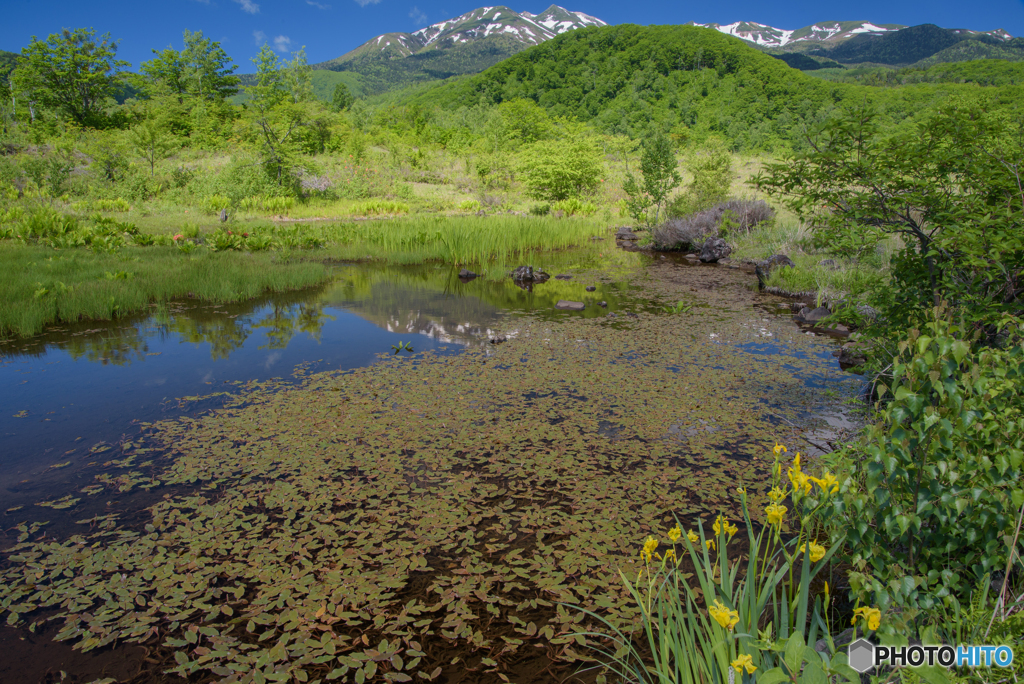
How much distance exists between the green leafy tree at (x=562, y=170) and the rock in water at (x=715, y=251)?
29.3ft

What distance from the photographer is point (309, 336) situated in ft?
19.5

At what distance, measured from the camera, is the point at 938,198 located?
2859mm

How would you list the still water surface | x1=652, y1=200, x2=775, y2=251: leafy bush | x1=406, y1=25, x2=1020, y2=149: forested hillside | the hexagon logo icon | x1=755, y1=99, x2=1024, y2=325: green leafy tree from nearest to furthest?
the hexagon logo icon, x1=755, y1=99, x2=1024, y2=325: green leafy tree, the still water surface, x1=652, y1=200, x2=775, y2=251: leafy bush, x1=406, y1=25, x2=1020, y2=149: forested hillside

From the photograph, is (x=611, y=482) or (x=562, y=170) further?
(x=562, y=170)

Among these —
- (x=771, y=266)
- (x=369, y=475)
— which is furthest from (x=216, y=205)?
(x=369, y=475)

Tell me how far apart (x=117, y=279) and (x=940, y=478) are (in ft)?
30.4

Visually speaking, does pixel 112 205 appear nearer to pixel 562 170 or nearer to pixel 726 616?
pixel 562 170

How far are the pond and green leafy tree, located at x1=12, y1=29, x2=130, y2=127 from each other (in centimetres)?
3619

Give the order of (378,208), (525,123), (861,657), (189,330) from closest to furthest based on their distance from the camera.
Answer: (861,657)
(189,330)
(378,208)
(525,123)

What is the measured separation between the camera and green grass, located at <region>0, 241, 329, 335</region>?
6129 millimetres

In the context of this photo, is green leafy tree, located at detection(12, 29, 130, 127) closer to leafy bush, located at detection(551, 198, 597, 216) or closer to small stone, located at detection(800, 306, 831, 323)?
leafy bush, located at detection(551, 198, 597, 216)

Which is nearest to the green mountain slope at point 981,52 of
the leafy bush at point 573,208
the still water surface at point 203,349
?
the leafy bush at point 573,208

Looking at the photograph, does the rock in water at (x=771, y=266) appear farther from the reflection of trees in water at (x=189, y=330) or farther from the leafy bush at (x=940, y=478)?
the leafy bush at (x=940, y=478)

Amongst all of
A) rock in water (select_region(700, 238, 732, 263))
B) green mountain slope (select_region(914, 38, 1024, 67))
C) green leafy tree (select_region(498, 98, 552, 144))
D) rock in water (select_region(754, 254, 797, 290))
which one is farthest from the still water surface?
green mountain slope (select_region(914, 38, 1024, 67))
